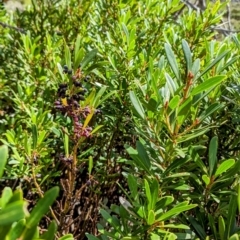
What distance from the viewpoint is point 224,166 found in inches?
30.6

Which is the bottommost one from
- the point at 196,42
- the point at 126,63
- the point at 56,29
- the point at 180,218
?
the point at 180,218

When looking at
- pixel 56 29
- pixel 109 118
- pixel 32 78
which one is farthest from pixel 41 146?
pixel 56 29

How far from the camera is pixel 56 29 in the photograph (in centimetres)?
208

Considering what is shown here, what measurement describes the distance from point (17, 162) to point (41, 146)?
9 centimetres

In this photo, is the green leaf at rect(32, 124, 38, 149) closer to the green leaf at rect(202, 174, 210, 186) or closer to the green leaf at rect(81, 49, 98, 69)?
the green leaf at rect(81, 49, 98, 69)

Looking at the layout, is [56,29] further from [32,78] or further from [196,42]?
[196,42]

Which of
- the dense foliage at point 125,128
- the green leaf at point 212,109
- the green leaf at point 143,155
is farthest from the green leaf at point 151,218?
the green leaf at point 212,109

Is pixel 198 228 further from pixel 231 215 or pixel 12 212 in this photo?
pixel 12 212

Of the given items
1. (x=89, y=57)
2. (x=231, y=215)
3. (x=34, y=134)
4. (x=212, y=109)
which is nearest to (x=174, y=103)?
(x=212, y=109)

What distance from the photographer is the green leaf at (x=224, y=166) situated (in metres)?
0.76

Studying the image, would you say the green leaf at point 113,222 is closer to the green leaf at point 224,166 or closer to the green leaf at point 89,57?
the green leaf at point 224,166

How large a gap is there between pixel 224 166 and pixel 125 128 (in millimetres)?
511

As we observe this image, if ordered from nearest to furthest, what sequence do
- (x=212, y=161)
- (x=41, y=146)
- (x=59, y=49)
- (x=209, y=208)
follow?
(x=212, y=161) → (x=209, y=208) → (x=41, y=146) → (x=59, y=49)

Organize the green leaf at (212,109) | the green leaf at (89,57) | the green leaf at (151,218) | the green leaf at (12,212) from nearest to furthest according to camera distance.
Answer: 1. the green leaf at (12,212)
2. the green leaf at (151,218)
3. the green leaf at (212,109)
4. the green leaf at (89,57)
